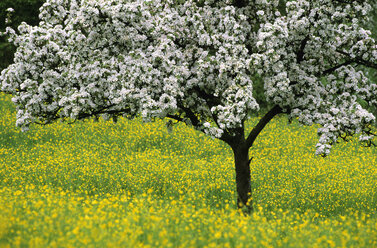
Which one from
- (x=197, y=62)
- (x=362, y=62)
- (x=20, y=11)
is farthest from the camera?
(x=20, y=11)

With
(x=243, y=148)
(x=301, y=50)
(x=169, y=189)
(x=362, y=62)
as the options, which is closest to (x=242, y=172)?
(x=243, y=148)

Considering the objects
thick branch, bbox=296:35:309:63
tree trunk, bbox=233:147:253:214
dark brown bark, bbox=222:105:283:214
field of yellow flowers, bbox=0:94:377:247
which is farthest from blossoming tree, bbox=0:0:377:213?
field of yellow flowers, bbox=0:94:377:247

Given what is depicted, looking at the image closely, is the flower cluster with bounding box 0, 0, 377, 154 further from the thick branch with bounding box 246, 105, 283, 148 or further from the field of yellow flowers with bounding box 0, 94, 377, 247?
the field of yellow flowers with bounding box 0, 94, 377, 247

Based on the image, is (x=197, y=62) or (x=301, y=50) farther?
(x=301, y=50)

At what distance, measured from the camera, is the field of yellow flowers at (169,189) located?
7.13 m

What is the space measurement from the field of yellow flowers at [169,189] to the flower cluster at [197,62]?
212 centimetres

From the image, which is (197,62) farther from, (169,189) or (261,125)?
(169,189)

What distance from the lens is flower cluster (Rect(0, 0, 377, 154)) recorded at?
8.87 m

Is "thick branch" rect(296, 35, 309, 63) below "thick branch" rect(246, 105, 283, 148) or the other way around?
the other way around

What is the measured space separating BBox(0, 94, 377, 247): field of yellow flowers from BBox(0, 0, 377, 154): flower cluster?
212 centimetres

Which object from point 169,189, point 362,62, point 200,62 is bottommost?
point 169,189

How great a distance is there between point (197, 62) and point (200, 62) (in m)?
0.18

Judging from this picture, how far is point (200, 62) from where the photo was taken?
9.31 meters

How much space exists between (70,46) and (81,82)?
106cm
